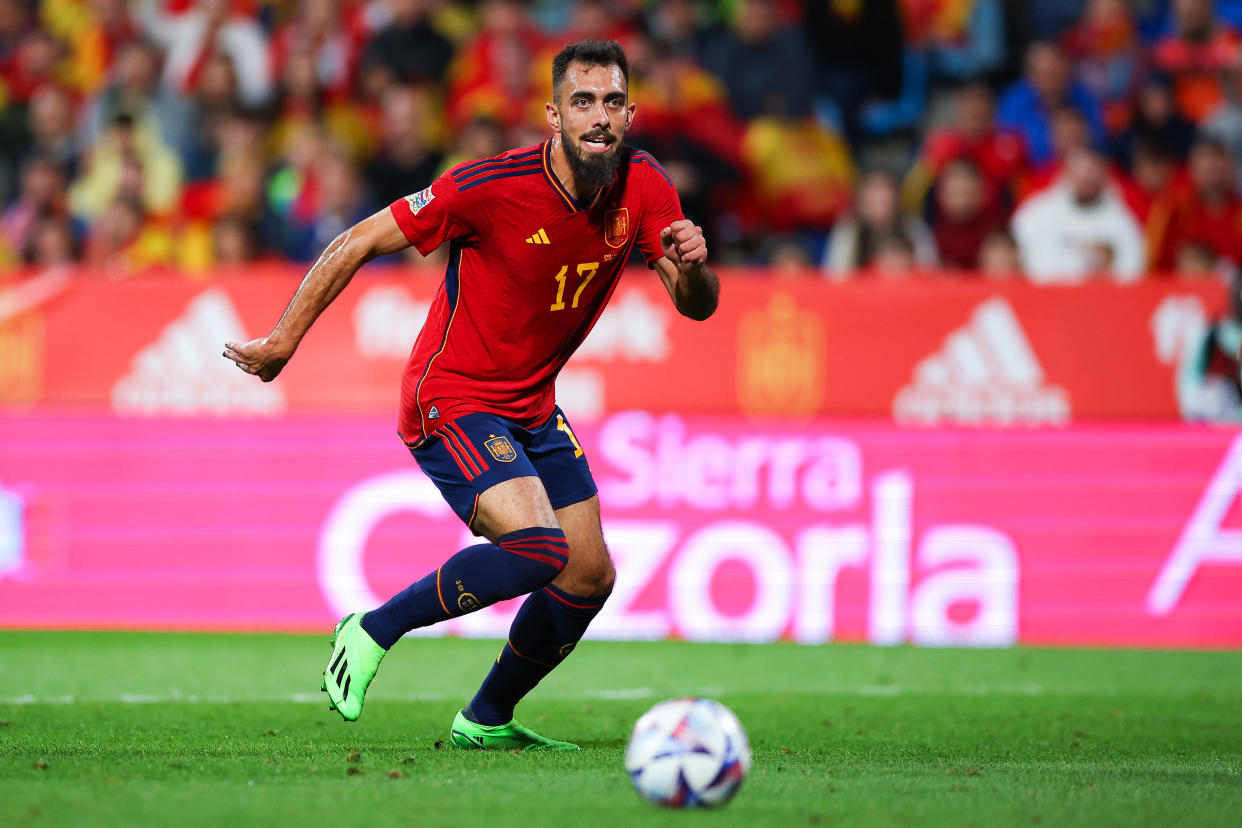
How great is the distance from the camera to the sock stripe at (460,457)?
542 cm

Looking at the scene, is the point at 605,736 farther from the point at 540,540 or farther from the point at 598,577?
the point at 540,540

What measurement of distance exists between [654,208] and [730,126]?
676 centimetres

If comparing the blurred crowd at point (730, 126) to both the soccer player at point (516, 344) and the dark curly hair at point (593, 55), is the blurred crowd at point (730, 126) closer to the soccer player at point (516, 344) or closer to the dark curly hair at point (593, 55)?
the soccer player at point (516, 344)

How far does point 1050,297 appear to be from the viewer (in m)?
10.2

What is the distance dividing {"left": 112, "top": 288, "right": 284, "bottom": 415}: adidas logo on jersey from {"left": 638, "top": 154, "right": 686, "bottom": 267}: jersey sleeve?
5.46 metres

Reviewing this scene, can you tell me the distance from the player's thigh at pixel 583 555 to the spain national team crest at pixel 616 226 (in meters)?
0.96

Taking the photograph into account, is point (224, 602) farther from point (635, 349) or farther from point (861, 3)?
point (861, 3)

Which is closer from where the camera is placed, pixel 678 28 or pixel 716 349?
pixel 716 349

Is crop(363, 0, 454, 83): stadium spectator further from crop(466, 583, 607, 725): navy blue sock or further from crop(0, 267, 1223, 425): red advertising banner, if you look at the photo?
crop(466, 583, 607, 725): navy blue sock

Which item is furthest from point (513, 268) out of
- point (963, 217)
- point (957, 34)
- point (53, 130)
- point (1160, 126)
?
point (53, 130)

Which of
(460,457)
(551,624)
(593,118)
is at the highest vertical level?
(593,118)

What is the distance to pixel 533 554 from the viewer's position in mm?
5281

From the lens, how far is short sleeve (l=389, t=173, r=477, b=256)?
543 centimetres

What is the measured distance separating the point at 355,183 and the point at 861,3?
4376 millimetres
